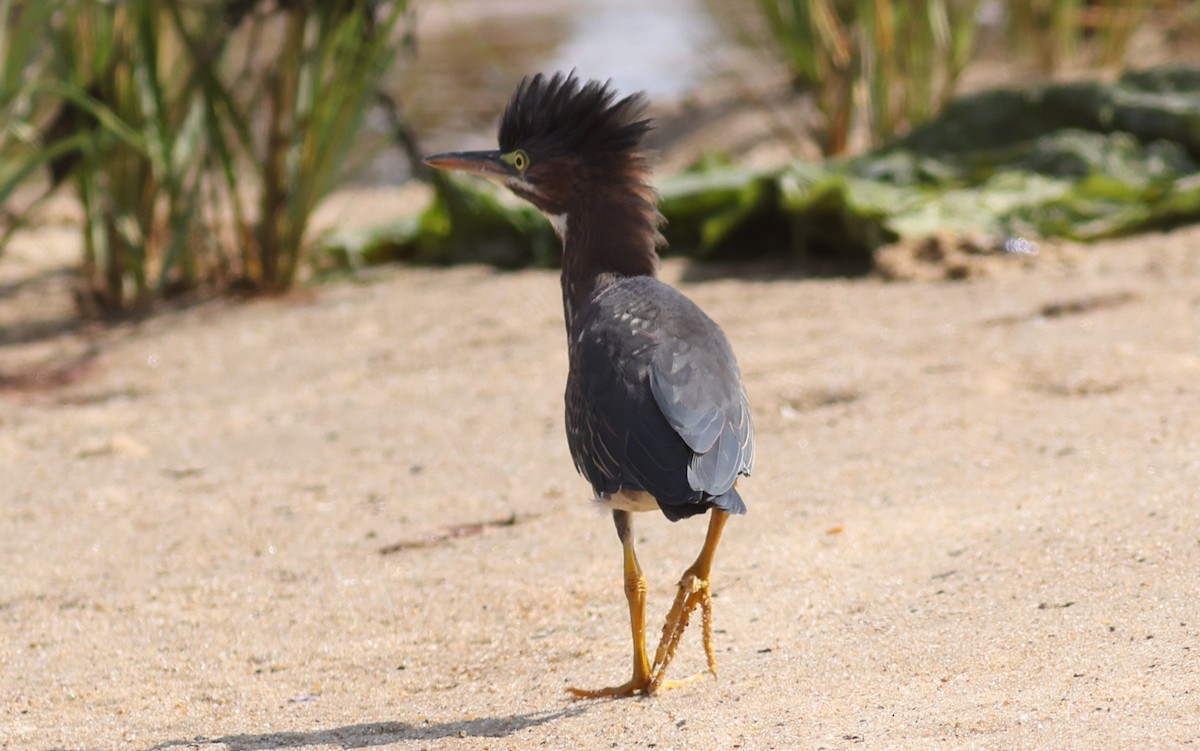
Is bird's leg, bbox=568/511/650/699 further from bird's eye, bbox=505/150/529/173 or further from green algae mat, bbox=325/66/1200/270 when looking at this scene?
green algae mat, bbox=325/66/1200/270

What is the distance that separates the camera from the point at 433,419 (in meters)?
6.07

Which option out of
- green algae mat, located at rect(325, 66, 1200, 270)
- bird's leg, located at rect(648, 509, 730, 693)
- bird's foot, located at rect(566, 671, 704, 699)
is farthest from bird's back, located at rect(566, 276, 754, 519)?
green algae mat, located at rect(325, 66, 1200, 270)

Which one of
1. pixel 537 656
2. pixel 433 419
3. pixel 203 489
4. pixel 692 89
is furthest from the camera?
pixel 692 89

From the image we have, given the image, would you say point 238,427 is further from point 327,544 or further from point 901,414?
point 901,414

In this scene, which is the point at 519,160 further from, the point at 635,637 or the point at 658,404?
the point at 635,637

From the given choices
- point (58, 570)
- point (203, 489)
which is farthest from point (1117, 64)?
point (58, 570)

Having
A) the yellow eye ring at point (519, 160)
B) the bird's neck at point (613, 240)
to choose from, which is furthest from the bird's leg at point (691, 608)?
the yellow eye ring at point (519, 160)

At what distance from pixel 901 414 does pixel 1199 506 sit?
1.53 meters

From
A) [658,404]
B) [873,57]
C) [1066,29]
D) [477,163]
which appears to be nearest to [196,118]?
[477,163]

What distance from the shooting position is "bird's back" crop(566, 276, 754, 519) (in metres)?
3.30

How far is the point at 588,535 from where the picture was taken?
4.82 m

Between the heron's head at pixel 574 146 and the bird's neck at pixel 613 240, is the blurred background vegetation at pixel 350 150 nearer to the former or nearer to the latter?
the heron's head at pixel 574 146

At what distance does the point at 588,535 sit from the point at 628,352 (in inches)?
52.6

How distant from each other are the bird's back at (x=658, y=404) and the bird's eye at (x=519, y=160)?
541 mm
